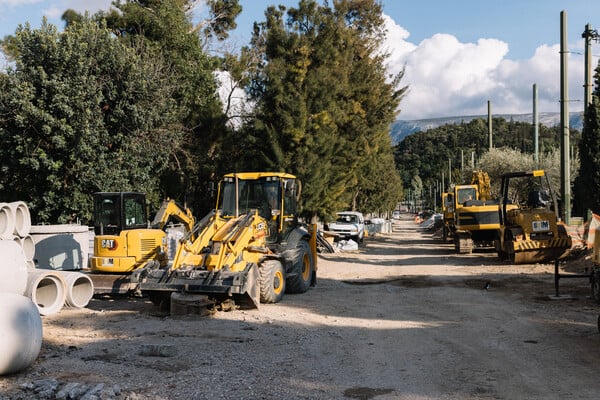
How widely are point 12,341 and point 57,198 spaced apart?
14.2m

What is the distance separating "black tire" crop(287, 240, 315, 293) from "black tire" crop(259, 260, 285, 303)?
98 centimetres

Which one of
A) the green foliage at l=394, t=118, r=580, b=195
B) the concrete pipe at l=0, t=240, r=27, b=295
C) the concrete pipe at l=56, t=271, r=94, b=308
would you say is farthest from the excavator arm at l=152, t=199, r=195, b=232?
the green foliage at l=394, t=118, r=580, b=195

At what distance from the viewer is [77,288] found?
12805 millimetres

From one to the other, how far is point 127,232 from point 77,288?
1.65 m

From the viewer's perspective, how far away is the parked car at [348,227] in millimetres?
32781

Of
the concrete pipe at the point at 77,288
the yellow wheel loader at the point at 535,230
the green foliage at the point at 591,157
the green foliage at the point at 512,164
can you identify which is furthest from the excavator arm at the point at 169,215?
the green foliage at the point at 512,164

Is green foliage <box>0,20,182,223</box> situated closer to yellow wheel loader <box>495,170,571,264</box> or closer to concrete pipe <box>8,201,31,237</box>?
concrete pipe <box>8,201,31,237</box>

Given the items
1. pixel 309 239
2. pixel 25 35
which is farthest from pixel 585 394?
pixel 25 35

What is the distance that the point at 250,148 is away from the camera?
78.0 feet

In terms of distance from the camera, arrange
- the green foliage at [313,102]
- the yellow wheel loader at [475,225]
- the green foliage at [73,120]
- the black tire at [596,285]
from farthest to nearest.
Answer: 1. the yellow wheel loader at [475,225]
2. the green foliage at [313,102]
3. the green foliage at [73,120]
4. the black tire at [596,285]

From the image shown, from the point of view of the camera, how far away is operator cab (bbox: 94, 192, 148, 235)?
14156mm

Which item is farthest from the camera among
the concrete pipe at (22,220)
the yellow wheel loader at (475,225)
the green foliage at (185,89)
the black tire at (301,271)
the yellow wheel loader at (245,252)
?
the yellow wheel loader at (475,225)

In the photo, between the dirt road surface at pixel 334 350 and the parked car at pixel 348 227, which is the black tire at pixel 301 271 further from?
the parked car at pixel 348 227

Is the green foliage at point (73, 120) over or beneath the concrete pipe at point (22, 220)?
over
